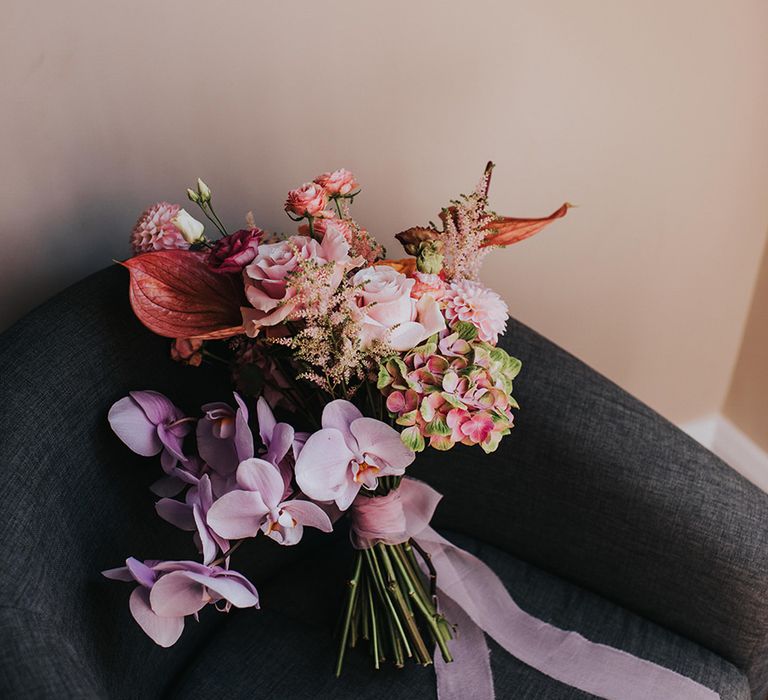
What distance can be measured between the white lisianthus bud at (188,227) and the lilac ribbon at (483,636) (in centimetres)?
35

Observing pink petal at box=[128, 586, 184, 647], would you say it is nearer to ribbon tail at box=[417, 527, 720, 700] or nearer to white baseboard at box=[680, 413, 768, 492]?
ribbon tail at box=[417, 527, 720, 700]

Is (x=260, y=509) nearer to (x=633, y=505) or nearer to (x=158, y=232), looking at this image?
(x=158, y=232)

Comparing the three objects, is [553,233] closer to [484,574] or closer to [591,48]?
[591,48]

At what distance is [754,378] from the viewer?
1.75m

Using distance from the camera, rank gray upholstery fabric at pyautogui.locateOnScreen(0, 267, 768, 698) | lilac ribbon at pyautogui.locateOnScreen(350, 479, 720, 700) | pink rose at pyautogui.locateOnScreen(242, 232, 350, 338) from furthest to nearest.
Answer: lilac ribbon at pyautogui.locateOnScreen(350, 479, 720, 700)
gray upholstery fabric at pyautogui.locateOnScreen(0, 267, 768, 698)
pink rose at pyautogui.locateOnScreen(242, 232, 350, 338)

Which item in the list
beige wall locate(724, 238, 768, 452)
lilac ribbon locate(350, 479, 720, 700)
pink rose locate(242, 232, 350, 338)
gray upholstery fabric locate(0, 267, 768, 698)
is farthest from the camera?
beige wall locate(724, 238, 768, 452)

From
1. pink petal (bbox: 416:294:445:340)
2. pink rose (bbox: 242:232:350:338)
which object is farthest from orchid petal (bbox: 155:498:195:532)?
pink petal (bbox: 416:294:445:340)

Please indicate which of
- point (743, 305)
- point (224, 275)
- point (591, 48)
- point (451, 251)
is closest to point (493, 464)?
point (451, 251)

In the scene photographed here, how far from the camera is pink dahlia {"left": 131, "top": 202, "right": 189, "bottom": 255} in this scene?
34.5 inches

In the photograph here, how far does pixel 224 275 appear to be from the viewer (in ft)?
2.78

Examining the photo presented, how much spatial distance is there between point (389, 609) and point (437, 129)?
70cm

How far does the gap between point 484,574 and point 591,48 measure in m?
0.81

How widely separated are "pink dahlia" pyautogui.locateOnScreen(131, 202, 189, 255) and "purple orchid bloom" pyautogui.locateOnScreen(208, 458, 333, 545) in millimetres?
264

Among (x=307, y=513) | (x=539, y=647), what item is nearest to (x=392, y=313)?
(x=307, y=513)
